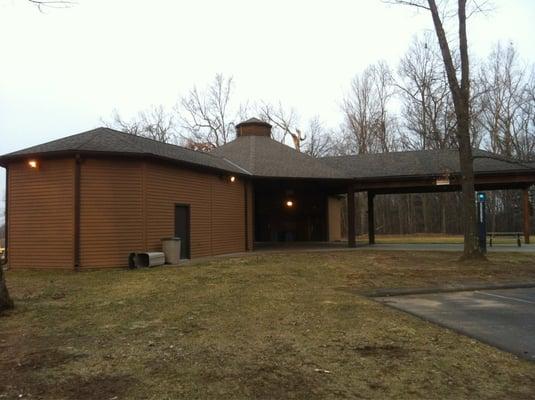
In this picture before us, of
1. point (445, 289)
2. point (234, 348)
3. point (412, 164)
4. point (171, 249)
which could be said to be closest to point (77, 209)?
point (171, 249)

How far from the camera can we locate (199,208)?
1714 cm

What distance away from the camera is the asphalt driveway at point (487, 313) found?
19.2 feet

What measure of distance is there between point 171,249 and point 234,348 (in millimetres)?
9618

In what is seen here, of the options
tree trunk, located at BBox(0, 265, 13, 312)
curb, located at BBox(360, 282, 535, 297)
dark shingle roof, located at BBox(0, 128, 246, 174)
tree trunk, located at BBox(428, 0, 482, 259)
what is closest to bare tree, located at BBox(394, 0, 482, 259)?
tree trunk, located at BBox(428, 0, 482, 259)

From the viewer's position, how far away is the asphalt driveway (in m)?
5.85

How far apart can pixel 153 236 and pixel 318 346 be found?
10.1 m

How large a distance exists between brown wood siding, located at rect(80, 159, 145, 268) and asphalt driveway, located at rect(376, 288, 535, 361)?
8086mm

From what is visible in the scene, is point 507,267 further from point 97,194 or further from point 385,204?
point 385,204

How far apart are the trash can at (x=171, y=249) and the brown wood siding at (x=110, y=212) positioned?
2.46 feet

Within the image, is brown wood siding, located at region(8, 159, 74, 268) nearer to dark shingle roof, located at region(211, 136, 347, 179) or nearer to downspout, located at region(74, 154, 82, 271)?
downspout, located at region(74, 154, 82, 271)

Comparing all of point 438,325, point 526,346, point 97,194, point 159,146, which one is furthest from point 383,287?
point 159,146

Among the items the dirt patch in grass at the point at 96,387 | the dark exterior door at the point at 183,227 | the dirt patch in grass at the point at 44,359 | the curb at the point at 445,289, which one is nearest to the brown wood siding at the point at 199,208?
the dark exterior door at the point at 183,227

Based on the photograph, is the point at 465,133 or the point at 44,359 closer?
the point at 44,359

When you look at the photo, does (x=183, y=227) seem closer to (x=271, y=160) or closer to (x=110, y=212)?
(x=110, y=212)
